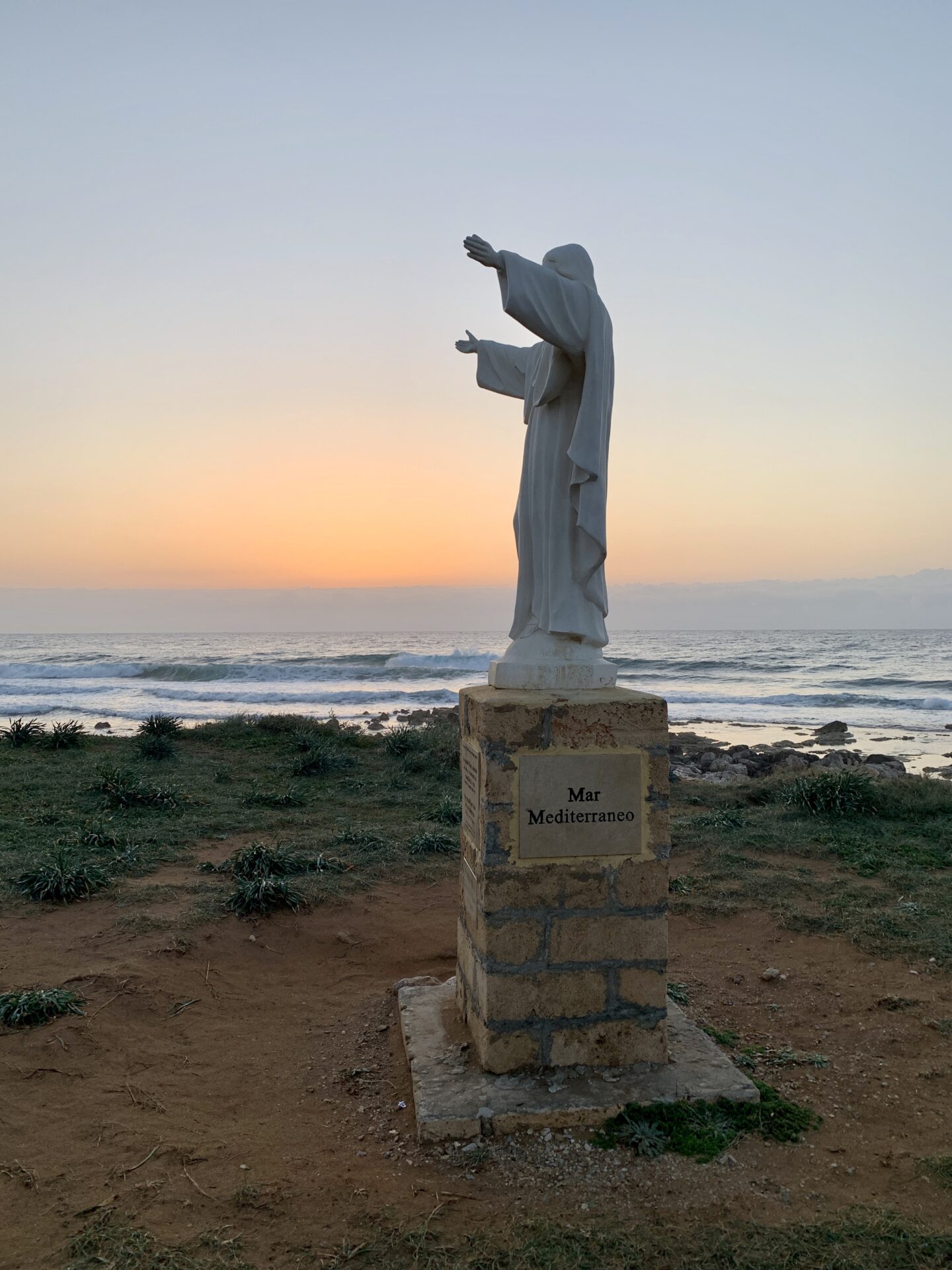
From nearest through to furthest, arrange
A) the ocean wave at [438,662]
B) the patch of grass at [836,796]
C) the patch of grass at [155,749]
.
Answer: the patch of grass at [836,796]
the patch of grass at [155,749]
the ocean wave at [438,662]

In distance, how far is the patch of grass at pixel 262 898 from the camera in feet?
18.5

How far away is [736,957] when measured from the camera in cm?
516

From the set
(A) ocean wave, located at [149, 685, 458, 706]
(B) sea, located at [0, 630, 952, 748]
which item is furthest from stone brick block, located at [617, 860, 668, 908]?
(A) ocean wave, located at [149, 685, 458, 706]

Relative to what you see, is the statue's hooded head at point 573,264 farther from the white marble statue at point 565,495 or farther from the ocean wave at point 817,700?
the ocean wave at point 817,700

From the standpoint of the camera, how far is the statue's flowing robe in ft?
11.1

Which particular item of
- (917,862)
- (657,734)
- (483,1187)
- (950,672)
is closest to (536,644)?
(657,734)

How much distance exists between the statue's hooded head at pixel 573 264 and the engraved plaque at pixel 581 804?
6.78ft

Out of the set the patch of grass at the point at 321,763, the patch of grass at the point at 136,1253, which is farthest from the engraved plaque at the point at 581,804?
the patch of grass at the point at 321,763

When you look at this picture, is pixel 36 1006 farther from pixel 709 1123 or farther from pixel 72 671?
pixel 72 671

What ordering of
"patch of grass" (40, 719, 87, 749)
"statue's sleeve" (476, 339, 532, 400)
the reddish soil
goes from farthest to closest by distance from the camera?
1. "patch of grass" (40, 719, 87, 749)
2. "statue's sleeve" (476, 339, 532, 400)
3. the reddish soil

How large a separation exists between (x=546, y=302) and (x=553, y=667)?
5.04 feet

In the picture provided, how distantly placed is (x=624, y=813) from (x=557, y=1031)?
96cm

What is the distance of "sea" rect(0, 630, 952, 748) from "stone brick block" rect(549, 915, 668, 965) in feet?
60.1

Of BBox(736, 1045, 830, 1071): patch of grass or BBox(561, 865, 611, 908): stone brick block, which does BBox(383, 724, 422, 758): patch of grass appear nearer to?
BBox(736, 1045, 830, 1071): patch of grass
